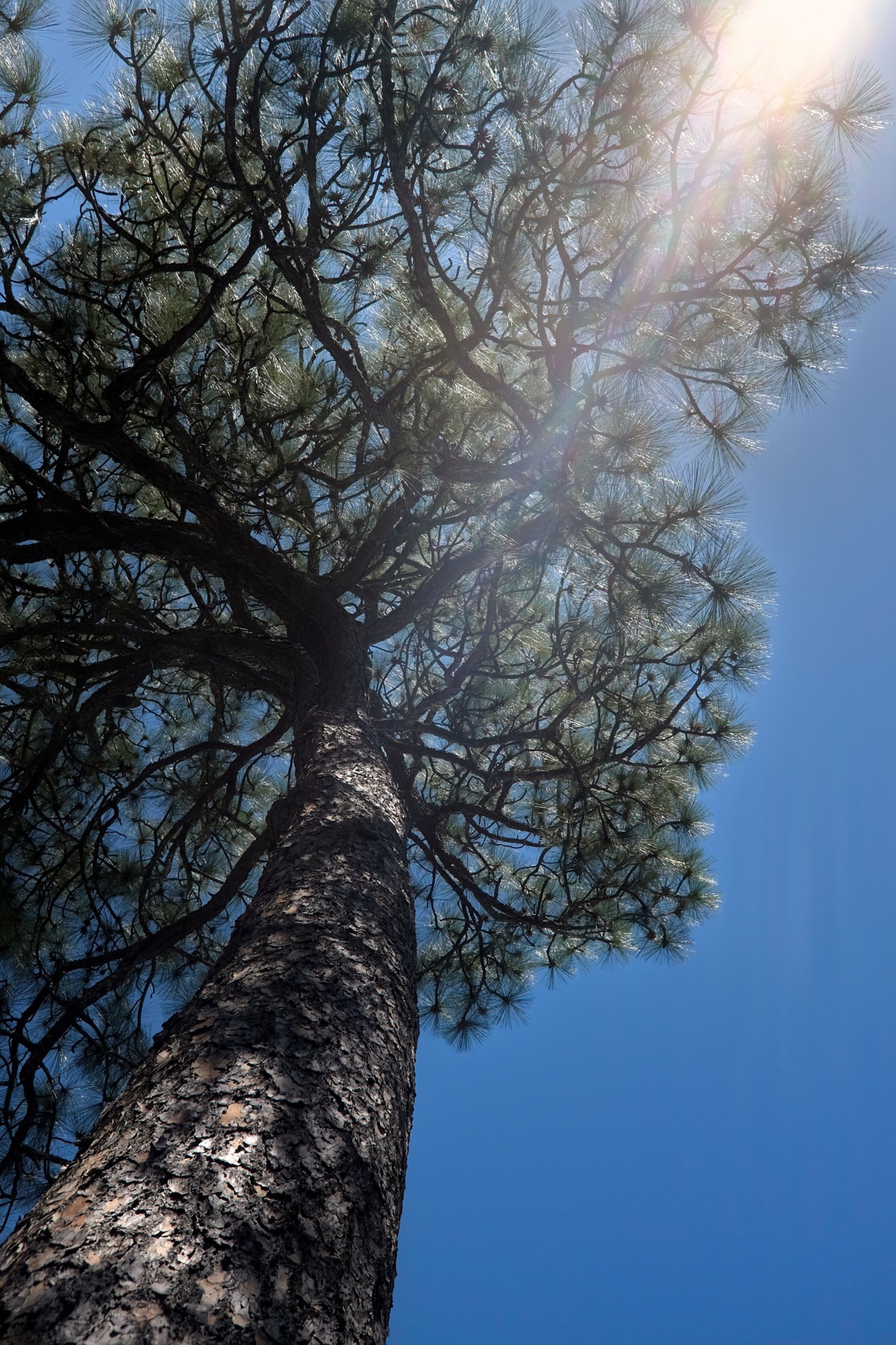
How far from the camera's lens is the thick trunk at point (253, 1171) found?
22.3 inches

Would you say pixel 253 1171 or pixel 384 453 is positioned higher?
pixel 384 453

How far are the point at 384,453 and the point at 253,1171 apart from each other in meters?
2.23

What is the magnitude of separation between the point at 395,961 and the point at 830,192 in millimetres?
2389

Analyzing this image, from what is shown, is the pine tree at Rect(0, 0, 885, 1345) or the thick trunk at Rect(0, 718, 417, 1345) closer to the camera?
the thick trunk at Rect(0, 718, 417, 1345)

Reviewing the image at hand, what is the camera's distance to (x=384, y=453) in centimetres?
263

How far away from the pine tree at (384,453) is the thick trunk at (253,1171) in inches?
1.9

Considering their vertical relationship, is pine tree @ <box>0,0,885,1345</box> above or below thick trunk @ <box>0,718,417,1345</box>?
above

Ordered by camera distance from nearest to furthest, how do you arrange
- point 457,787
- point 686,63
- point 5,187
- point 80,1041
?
point 686,63, point 5,187, point 80,1041, point 457,787

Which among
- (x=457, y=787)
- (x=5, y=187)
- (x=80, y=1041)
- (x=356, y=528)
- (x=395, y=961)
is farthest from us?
(x=457, y=787)

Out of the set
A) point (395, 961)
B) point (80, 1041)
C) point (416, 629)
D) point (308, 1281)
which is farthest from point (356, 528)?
point (308, 1281)

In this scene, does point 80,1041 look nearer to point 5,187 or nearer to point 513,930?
point 513,930

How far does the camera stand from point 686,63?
219 cm

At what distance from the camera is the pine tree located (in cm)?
220

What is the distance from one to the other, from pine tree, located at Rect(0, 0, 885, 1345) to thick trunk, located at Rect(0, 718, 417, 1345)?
49 mm
